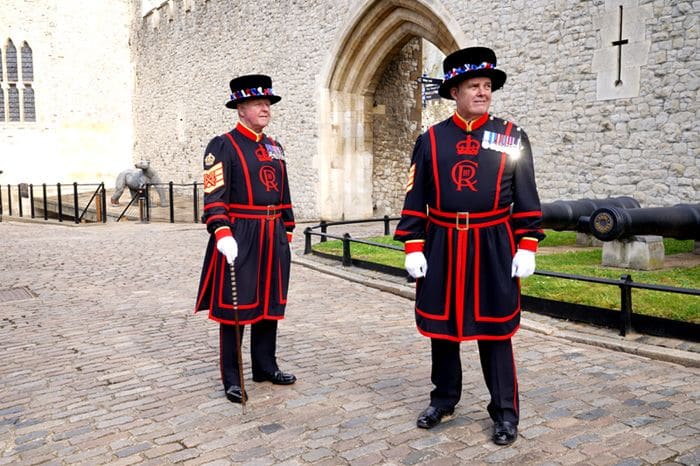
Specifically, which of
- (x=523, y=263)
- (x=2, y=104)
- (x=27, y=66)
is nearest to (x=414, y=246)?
(x=523, y=263)

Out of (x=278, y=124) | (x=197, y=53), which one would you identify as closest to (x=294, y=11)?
(x=278, y=124)

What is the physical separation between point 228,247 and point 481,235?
134 cm

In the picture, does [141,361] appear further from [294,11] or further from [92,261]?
[294,11]

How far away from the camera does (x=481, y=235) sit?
325 cm

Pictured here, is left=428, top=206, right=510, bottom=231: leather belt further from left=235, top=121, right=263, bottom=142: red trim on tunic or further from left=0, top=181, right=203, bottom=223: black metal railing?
left=0, top=181, right=203, bottom=223: black metal railing

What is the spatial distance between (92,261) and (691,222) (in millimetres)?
7780

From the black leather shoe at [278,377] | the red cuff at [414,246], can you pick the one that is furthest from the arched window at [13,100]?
the red cuff at [414,246]

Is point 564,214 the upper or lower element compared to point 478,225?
lower

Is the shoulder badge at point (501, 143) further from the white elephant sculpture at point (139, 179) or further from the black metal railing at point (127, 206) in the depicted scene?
the white elephant sculpture at point (139, 179)

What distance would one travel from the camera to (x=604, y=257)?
7.45 m

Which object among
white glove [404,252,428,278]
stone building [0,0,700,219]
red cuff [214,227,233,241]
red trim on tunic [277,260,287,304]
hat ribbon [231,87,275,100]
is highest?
stone building [0,0,700,219]

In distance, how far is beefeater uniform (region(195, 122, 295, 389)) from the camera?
3.83 m

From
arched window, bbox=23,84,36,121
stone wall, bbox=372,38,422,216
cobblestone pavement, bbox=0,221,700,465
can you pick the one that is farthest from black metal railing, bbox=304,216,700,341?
arched window, bbox=23,84,36,121

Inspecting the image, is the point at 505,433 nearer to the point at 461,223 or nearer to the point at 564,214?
the point at 461,223
